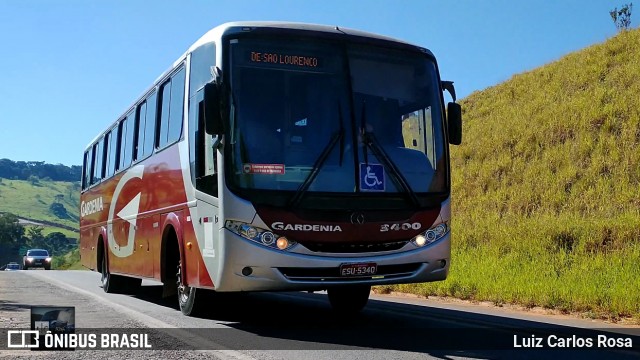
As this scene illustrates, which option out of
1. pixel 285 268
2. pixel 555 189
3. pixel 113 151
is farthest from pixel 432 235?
pixel 555 189

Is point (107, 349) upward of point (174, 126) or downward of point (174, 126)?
downward

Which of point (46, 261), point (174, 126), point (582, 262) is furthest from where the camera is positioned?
point (46, 261)

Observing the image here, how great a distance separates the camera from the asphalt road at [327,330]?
6988 mm

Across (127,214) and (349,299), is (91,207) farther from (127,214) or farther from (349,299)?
(349,299)

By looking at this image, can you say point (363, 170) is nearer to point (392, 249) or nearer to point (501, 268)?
point (392, 249)

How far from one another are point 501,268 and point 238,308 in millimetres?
7291

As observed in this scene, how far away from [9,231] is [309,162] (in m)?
147

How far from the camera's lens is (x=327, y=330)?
8836mm

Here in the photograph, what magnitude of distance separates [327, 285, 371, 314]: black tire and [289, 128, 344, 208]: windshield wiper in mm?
2745

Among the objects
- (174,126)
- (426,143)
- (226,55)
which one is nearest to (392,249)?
(426,143)

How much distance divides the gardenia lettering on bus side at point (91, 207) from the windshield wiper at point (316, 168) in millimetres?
9339

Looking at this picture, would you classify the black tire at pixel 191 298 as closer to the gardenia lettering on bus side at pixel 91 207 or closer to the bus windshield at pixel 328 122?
the bus windshield at pixel 328 122

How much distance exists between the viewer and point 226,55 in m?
8.48

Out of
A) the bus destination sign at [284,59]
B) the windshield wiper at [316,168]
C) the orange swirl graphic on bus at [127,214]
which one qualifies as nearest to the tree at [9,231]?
the orange swirl graphic on bus at [127,214]
